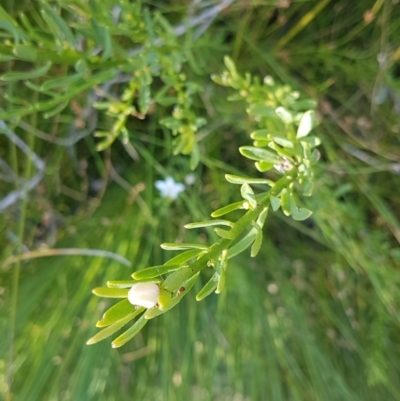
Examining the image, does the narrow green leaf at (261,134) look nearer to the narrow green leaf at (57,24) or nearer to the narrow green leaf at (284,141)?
the narrow green leaf at (284,141)

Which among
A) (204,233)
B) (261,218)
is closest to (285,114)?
(261,218)

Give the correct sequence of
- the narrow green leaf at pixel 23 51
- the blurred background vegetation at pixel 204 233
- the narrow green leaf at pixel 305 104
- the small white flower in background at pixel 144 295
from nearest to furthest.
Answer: the small white flower in background at pixel 144 295, the narrow green leaf at pixel 23 51, the narrow green leaf at pixel 305 104, the blurred background vegetation at pixel 204 233

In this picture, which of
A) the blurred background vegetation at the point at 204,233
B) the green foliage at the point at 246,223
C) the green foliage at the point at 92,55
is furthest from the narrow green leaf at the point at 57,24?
the blurred background vegetation at the point at 204,233

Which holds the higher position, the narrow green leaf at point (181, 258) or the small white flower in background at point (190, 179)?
the narrow green leaf at point (181, 258)

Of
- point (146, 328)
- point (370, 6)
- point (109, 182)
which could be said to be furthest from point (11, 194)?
point (370, 6)

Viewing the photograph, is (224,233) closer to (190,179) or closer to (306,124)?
(306,124)

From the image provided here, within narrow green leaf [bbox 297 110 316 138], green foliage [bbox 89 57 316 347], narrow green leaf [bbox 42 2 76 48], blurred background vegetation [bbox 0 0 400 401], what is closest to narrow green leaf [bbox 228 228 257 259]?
green foliage [bbox 89 57 316 347]

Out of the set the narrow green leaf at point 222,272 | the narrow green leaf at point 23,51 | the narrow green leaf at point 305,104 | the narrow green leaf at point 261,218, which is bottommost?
the narrow green leaf at point 305,104
